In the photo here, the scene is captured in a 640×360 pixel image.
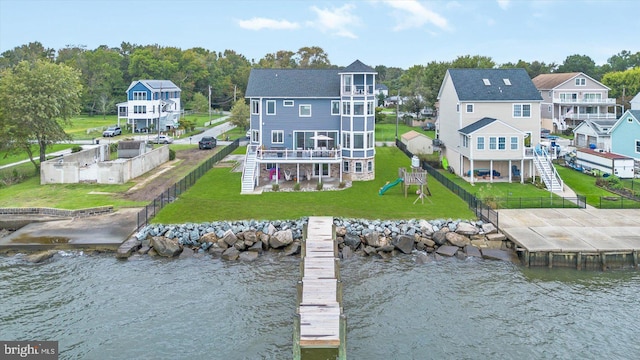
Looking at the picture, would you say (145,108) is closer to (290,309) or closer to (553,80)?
(553,80)

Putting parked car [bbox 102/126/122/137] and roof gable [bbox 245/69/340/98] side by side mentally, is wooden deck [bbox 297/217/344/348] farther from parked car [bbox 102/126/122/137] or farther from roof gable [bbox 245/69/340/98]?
parked car [bbox 102/126/122/137]

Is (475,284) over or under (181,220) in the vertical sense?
under

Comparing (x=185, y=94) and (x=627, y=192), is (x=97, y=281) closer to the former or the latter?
(x=627, y=192)

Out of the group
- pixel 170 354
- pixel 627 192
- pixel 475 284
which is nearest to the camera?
pixel 170 354

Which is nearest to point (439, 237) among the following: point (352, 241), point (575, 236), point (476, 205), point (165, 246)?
point (352, 241)

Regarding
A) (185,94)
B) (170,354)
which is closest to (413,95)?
(185,94)

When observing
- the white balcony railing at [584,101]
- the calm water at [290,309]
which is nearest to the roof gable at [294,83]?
the calm water at [290,309]

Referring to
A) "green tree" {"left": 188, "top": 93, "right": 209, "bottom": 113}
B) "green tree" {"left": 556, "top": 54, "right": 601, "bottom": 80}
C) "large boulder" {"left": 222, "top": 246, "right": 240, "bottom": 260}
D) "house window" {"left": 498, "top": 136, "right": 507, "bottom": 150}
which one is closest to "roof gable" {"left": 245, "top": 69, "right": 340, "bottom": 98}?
"house window" {"left": 498, "top": 136, "right": 507, "bottom": 150}
